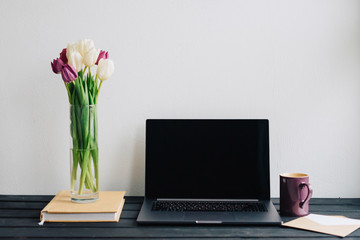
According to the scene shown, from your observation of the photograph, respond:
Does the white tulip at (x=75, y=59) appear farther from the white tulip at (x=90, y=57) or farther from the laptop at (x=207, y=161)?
the laptop at (x=207, y=161)

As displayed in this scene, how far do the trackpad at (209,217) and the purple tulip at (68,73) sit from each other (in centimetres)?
54

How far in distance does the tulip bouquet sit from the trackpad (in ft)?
1.09

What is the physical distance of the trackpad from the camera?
119 centimetres

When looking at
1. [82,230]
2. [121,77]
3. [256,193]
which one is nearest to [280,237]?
[256,193]

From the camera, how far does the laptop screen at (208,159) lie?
1414 mm

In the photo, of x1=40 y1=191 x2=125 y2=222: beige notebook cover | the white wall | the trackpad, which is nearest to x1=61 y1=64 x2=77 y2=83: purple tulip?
→ the white wall

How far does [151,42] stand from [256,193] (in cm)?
65

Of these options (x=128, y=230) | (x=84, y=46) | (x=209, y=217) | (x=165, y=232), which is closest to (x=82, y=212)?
(x=128, y=230)

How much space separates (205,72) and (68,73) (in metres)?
0.50

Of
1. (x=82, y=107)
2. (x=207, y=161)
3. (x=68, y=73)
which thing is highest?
(x=68, y=73)

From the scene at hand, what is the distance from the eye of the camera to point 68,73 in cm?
124

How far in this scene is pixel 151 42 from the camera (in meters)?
1.50

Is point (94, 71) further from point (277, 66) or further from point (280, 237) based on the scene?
point (280, 237)

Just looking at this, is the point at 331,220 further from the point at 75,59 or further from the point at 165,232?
the point at 75,59
